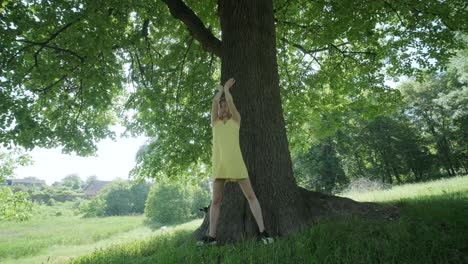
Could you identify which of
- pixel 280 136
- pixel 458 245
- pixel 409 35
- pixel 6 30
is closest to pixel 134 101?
pixel 6 30

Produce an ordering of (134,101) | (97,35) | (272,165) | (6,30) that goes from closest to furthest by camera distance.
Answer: (272,165) < (6,30) < (97,35) < (134,101)

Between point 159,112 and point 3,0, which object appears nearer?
point 3,0

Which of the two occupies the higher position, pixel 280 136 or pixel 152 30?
pixel 152 30

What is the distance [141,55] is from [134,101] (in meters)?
1.62

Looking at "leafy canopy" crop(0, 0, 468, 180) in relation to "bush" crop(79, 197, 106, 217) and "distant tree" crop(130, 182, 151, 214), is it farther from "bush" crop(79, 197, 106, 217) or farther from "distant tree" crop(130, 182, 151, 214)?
"distant tree" crop(130, 182, 151, 214)

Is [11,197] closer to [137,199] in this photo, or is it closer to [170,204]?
[170,204]

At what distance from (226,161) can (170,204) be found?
5337 cm

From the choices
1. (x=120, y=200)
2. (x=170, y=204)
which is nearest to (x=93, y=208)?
(x=120, y=200)

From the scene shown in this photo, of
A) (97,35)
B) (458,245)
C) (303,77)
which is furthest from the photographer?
(303,77)

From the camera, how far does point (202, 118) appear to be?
11.5m

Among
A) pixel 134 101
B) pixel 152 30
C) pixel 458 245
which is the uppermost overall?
pixel 152 30

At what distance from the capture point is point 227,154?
4508mm

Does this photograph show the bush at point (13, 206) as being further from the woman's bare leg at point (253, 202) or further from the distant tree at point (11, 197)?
the woman's bare leg at point (253, 202)

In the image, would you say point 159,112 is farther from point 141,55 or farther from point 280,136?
point 280,136
